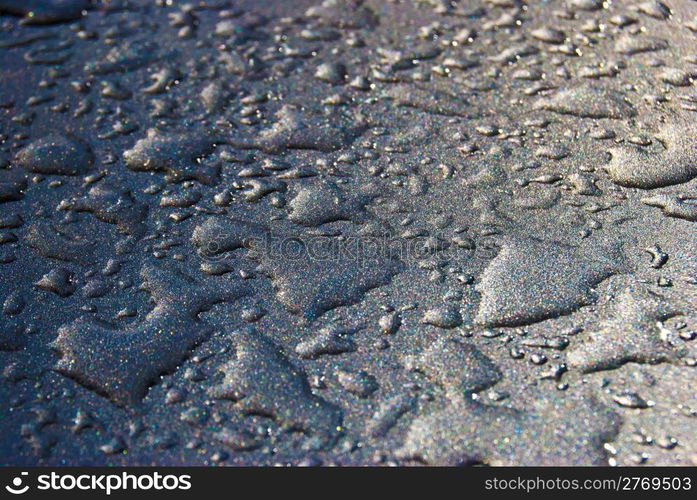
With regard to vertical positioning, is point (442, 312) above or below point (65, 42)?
below

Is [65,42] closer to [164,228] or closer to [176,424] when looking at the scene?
[164,228]

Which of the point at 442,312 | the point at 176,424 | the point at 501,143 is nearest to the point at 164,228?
the point at 176,424

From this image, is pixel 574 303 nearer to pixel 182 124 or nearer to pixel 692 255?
pixel 692 255

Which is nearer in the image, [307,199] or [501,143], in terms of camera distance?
[307,199]
